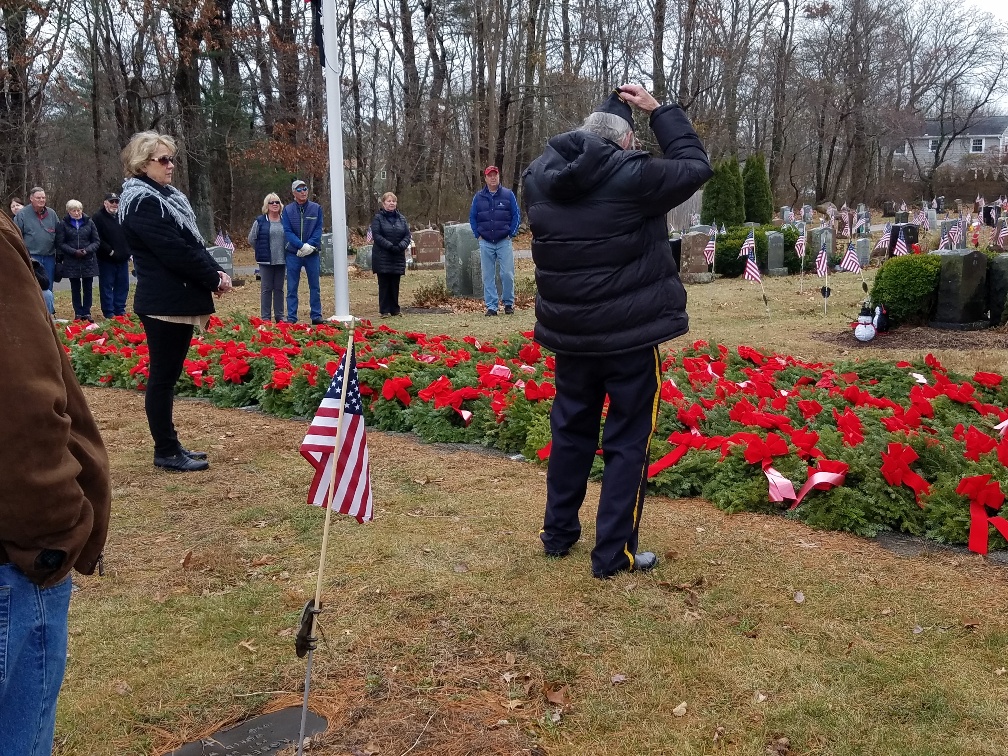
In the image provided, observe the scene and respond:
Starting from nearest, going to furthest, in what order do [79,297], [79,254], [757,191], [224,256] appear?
[79,254] < [79,297] < [224,256] < [757,191]

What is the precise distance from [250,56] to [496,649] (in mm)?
34324

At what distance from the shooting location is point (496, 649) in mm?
3566

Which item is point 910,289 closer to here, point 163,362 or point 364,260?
point 163,362

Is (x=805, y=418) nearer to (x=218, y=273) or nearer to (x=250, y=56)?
(x=218, y=273)

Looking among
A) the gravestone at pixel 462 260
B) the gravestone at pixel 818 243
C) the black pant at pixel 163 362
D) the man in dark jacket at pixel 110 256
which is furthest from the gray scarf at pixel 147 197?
the gravestone at pixel 818 243

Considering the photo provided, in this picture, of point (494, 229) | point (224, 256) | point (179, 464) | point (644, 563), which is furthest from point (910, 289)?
point (224, 256)

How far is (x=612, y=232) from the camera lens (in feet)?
12.6

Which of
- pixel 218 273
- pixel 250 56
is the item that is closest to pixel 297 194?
pixel 218 273

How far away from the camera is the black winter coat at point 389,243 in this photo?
13789mm

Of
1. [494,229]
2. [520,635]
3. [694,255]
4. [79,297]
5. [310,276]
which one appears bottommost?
[520,635]

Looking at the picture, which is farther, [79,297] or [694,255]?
[694,255]

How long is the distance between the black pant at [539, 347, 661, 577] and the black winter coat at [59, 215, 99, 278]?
37.9 feet

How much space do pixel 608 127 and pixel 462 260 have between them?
12.2 m

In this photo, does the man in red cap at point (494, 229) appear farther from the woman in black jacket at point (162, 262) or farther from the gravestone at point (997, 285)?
the woman in black jacket at point (162, 262)
